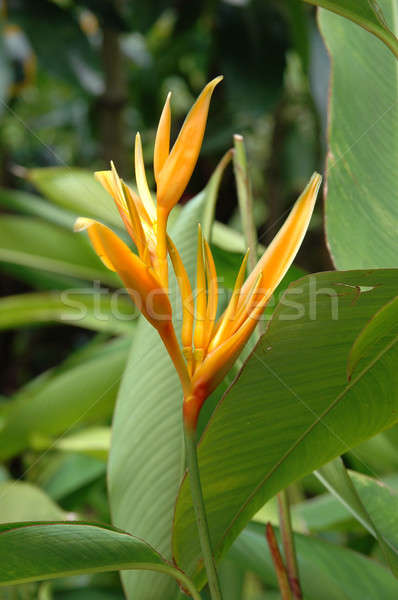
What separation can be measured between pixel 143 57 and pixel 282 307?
142 centimetres

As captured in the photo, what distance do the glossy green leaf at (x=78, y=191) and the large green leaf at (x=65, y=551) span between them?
0.34m

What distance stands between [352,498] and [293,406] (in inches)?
1.9

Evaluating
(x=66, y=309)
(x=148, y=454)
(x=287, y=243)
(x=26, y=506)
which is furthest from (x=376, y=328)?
(x=66, y=309)

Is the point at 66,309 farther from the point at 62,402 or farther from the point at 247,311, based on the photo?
the point at 247,311

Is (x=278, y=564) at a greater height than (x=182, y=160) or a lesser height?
lesser

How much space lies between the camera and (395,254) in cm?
28

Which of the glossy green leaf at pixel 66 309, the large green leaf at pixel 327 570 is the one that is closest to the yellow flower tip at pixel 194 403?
the large green leaf at pixel 327 570

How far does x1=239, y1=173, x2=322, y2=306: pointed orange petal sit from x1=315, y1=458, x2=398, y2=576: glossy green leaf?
10cm

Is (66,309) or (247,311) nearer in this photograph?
(247,311)

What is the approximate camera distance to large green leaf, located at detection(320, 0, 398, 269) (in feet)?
0.95

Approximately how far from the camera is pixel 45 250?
2.60 feet

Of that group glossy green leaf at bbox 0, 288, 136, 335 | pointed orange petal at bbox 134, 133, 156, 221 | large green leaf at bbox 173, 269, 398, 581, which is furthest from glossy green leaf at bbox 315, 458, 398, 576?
glossy green leaf at bbox 0, 288, 136, 335

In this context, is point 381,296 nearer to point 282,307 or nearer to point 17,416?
point 282,307

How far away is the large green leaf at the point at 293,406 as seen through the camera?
0.19 metres
